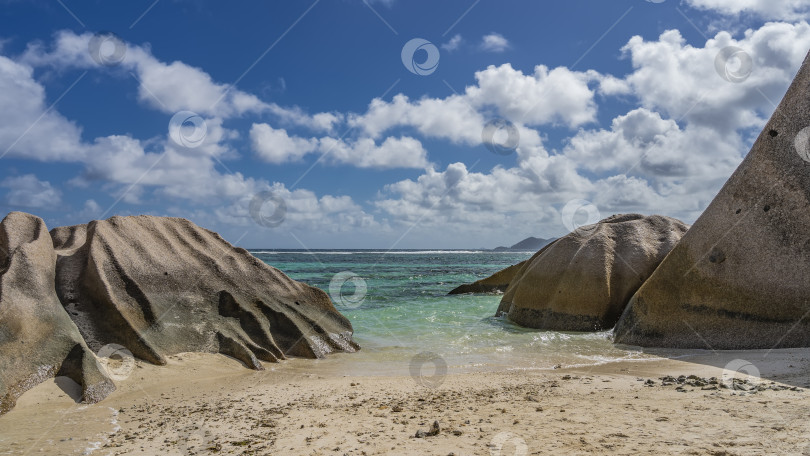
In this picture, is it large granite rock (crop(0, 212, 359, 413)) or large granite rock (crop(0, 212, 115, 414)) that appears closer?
large granite rock (crop(0, 212, 115, 414))

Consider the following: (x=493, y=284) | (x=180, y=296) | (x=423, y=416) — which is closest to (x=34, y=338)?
(x=180, y=296)

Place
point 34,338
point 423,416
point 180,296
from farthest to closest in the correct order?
point 180,296 < point 34,338 < point 423,416

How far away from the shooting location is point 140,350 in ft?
21.6

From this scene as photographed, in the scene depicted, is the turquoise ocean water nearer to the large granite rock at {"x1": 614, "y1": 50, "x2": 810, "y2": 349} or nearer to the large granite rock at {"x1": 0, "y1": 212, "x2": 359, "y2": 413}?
the large granite rock at {"x1": 0, "y1": 212, "x2": 359, "y2": 413}

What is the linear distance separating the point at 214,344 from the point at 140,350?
3.50ft

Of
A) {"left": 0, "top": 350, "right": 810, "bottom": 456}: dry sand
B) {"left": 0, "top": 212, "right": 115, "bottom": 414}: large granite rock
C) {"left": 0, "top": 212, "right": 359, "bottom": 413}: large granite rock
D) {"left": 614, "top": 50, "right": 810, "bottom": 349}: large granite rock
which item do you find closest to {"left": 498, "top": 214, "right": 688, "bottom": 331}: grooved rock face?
{"left": 614, "top": 50, "right": 810, "bottom": 349}: large granite rock

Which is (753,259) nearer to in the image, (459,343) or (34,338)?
(459,343)

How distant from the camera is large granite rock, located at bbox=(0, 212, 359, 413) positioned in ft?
18.1

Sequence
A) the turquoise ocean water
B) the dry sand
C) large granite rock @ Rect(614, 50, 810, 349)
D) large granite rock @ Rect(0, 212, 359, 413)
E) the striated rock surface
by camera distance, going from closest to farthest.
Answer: the dry sand, large granite rock @ Rect(0, 212, 359, 413), large granite rock @ Rect(614, 50, 810, 349), the turquoise ocean water, the striated rock surface

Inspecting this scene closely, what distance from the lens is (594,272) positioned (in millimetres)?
10938

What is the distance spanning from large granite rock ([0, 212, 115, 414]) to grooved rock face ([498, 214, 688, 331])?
8.66 metres

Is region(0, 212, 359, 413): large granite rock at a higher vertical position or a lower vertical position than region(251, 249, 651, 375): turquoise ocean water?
higher

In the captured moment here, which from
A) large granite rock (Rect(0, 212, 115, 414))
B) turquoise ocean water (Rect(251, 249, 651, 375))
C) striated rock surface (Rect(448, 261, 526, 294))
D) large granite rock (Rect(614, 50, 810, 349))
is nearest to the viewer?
large granite rock (Rect(0, 212, 115, 414))

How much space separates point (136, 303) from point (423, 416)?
453cm
